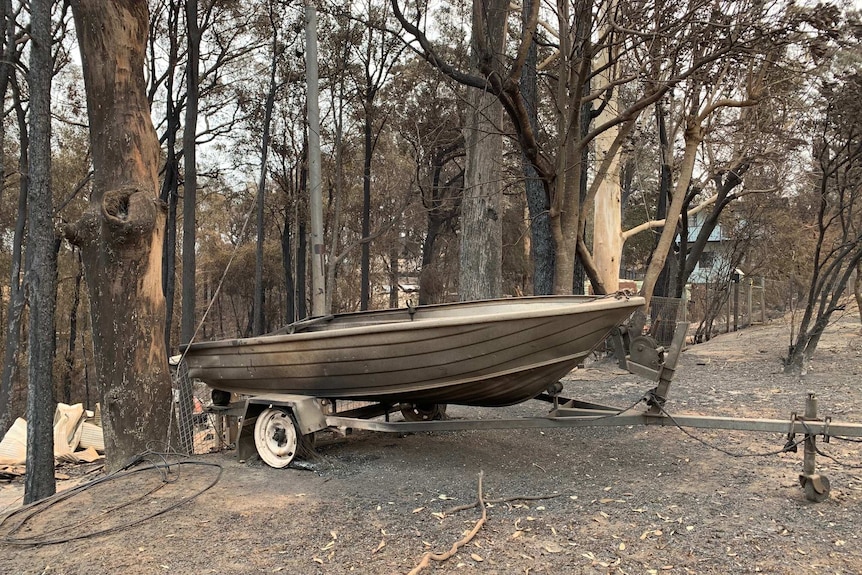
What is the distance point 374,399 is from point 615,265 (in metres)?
7.84

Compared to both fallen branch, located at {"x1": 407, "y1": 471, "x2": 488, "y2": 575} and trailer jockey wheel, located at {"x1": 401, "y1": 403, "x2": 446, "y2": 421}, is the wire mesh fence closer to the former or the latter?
trailer jockey wheel, located at {"x1": 401, "y1": 403, "x2": 446, "y2": 421}

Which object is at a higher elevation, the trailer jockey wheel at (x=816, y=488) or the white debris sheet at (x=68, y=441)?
the trailer jockey wheel at (x=816, y=488)

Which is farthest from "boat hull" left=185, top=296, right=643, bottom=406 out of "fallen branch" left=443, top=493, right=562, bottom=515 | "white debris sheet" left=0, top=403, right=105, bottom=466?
"white debris sheet" left=0, top=403, right=105, bottom=466

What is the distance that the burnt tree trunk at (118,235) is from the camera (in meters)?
5.32

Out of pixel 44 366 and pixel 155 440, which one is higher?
pixel 44 366

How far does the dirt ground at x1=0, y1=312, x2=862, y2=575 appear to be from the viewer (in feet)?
10.3

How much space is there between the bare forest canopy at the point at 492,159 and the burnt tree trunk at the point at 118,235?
0.05 m

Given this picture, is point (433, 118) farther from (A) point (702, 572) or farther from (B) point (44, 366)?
(A) point (702, 572)

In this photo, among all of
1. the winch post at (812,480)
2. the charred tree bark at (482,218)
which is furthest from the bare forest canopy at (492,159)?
the winch post at (812,480)

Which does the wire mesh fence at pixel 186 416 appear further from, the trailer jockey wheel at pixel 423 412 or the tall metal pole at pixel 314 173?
the tall metal pole at pixel 314 173

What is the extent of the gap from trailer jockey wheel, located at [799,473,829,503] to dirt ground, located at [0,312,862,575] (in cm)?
4

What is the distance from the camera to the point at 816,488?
145 inches

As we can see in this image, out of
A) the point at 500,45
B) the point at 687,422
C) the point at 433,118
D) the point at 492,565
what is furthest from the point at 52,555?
the point at 433,118

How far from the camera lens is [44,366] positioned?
5668 mm
